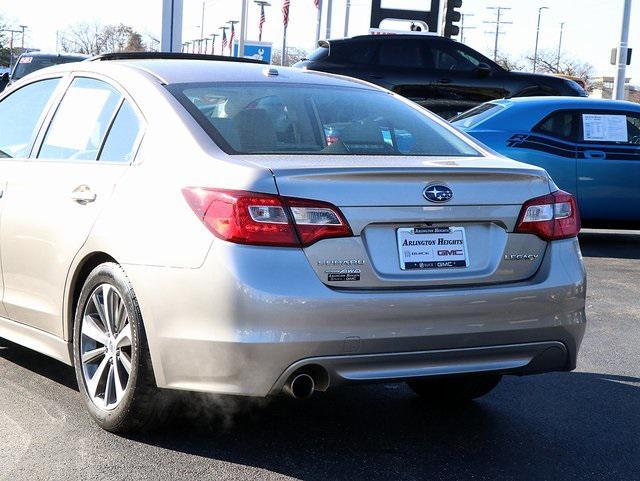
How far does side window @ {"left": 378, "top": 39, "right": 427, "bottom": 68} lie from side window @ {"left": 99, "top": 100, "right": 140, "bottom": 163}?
13.2 m

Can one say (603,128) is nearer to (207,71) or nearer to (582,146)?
(582,146)

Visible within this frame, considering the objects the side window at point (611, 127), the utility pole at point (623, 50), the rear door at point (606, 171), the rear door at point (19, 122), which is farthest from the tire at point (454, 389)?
the utility pole at point (623, 50)

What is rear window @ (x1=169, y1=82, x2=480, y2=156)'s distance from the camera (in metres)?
4.50

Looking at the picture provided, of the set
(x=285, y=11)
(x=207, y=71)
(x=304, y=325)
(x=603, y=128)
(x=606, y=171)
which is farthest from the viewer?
(x=285, y=11)

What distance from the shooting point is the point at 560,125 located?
1112cm

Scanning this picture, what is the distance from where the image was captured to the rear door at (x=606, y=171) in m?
11.0

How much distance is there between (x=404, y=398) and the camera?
5.29 metres

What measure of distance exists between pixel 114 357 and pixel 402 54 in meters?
13.9

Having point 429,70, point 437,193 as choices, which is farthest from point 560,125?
point 437,193

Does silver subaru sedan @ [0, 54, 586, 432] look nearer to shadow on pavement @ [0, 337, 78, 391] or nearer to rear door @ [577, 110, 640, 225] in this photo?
shadow on pavement @ [0, 337, 78, 391]

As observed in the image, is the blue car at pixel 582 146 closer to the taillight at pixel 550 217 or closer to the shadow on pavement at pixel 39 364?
the shadow on pavement at pixel 39 364

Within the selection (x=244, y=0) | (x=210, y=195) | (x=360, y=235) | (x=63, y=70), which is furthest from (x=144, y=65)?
(x=244, y=0)

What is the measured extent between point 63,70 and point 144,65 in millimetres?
587

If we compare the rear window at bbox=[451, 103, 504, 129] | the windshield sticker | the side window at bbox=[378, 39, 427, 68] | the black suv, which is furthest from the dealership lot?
the side window at bbox=[378, 39, 427, 68]
